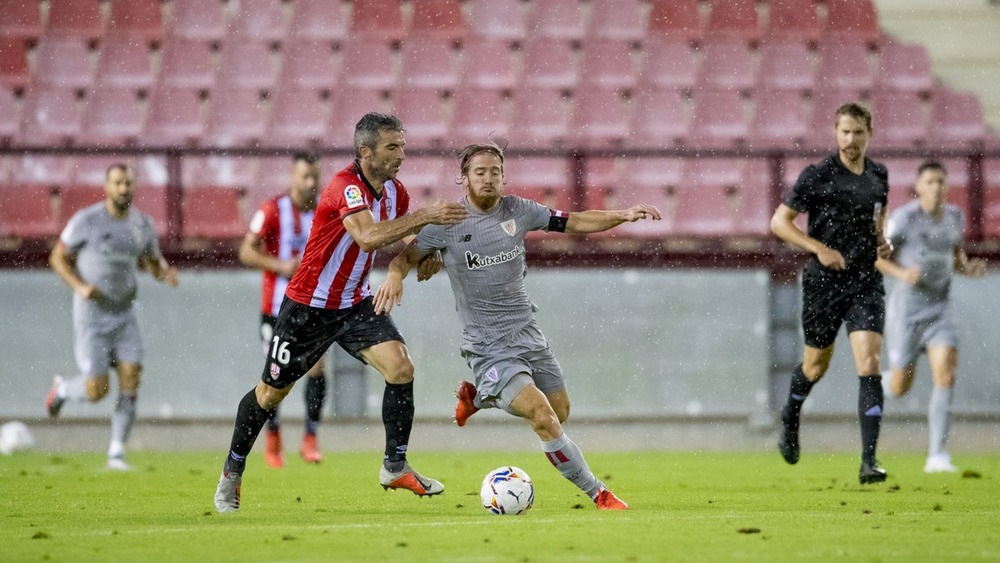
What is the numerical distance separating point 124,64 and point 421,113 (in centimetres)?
308

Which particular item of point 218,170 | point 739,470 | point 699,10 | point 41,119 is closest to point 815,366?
point 739,470

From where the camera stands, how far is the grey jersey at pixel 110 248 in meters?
10.9

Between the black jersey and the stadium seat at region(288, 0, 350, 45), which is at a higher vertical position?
the stadium seat at region(288, 0, 350, 45)

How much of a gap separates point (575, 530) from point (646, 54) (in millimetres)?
9776

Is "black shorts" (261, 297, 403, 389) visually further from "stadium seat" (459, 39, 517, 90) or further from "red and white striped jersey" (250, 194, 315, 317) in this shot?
"stadium seat" (459, 39, 517, 90)

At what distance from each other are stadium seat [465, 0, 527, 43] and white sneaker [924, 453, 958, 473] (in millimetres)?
6746

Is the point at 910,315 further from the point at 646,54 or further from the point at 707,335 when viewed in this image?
the point at 646,54

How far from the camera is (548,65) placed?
1505cm

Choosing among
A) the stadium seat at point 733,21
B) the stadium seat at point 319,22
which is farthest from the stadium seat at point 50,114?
the stadium seat at point 733,21

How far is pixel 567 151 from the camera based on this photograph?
12.7 m

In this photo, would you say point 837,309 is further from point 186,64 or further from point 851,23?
point 186,64

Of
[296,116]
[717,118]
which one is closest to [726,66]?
[717,118]

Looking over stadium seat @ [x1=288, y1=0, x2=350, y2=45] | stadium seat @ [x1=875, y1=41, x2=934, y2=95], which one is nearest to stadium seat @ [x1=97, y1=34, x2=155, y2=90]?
stadium seat @ [x1=288, y1=0, x2=350, y2=45]

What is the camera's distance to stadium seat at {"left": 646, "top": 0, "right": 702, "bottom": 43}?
15453mm
